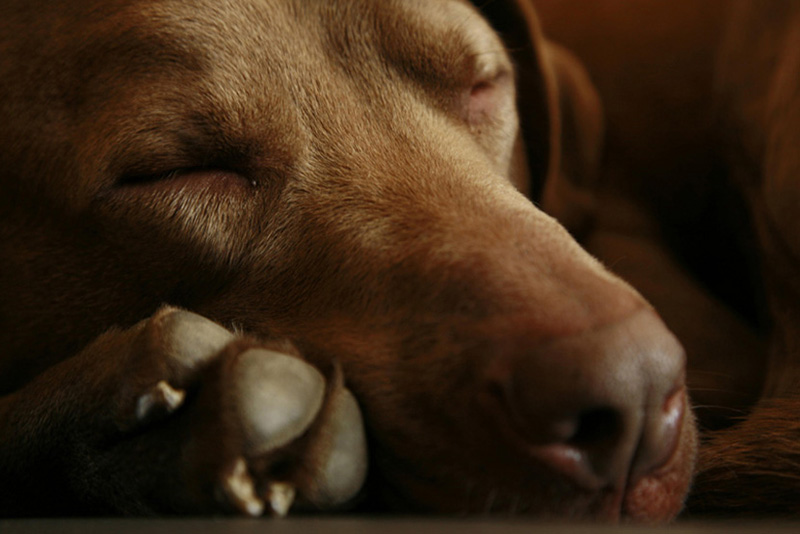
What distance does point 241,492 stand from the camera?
97 centimetres

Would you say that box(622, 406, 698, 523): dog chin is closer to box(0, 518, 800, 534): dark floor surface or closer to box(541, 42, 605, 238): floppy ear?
box(0, 518, 800, 534): dark floor surface

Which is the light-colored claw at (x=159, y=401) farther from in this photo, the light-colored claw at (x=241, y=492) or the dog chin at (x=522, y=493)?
the dog chin at (x=522, y=493)

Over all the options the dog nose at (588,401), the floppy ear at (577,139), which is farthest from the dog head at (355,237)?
the floppy ear at (577,139)

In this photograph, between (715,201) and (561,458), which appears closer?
(561,458)

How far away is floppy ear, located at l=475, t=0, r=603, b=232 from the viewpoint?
235 centimetres

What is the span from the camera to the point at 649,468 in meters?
1.09

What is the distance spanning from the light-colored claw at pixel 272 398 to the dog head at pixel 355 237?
0.15m

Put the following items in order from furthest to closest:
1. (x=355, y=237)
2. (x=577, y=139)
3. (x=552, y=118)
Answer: (x=577, y=139)
(x=552, y=118)
(x=355, y=237)

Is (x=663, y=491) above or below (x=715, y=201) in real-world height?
above

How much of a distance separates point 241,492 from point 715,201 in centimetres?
198

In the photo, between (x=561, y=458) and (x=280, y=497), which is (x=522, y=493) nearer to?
(x=561, y=458)

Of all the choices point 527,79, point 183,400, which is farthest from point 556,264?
point 527,79

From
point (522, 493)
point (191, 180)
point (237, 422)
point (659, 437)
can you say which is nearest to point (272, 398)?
point (237, 422)

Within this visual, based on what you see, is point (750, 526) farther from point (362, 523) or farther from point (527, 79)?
point (527, 79)
